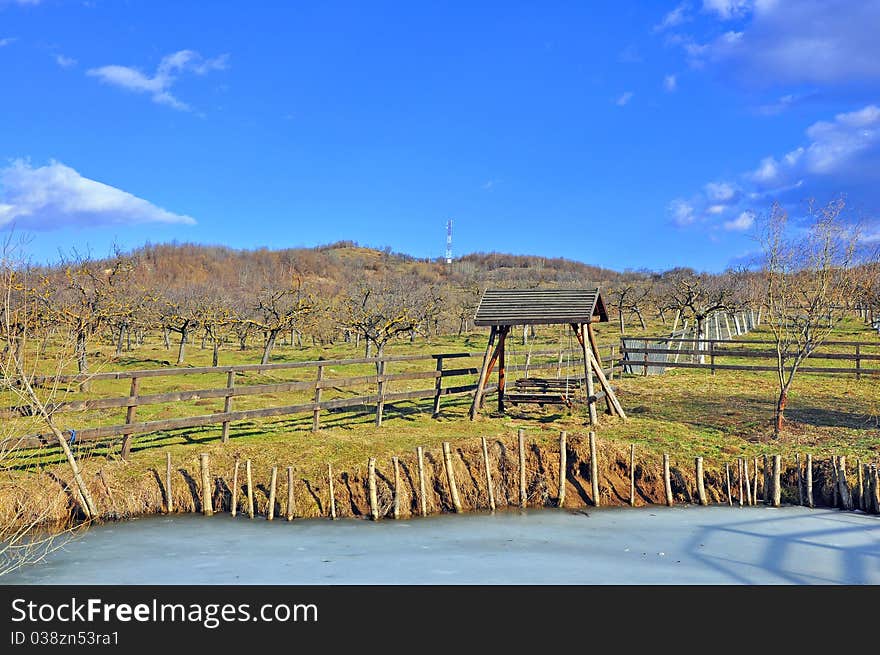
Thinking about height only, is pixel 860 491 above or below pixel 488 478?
below

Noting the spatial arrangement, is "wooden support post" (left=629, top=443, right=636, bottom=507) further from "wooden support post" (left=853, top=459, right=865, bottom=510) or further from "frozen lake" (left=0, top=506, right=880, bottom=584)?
"wooden support post" (left=853, top=459, right=865, bottom=510)

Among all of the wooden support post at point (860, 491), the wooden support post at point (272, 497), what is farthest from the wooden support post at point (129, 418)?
the wooden support post at point (860, 491)

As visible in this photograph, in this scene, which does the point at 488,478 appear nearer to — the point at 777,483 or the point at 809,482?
the point at 777,483

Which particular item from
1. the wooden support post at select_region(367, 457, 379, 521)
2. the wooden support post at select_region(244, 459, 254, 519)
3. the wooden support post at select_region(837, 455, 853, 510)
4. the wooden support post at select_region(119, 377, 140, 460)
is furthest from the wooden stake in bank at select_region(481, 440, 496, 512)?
the wooden support post at select_region(119, 377, 140, 460)

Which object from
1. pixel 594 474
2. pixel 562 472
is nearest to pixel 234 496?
pixel 562 472

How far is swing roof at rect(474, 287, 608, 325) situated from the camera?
1611cm

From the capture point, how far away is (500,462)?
13.3 meters

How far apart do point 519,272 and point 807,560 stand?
111 m

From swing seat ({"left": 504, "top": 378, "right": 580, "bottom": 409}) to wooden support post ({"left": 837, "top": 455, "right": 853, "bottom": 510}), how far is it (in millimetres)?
5411

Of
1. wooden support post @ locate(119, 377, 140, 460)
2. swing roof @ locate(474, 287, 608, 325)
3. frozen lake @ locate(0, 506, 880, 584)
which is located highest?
swing roof @ locate(474, 287, 608, 325)

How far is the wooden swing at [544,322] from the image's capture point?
16.0 m

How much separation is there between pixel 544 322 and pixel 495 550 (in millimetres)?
6770

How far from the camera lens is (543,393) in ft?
53.7

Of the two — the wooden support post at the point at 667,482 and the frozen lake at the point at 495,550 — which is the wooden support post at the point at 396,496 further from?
the wooden support post at the point at 667,482
